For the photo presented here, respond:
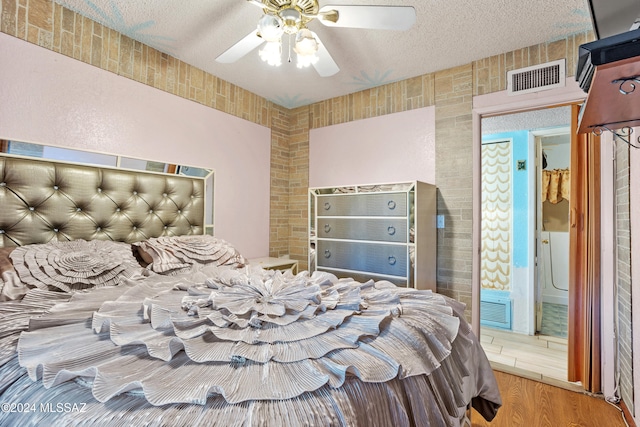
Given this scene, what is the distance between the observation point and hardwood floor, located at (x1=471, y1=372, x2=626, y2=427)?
1666mm

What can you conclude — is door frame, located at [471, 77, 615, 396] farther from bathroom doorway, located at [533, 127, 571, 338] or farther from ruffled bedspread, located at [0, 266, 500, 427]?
bathroom doorway, located at [533, 127, 571, 338]

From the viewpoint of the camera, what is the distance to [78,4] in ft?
5.71

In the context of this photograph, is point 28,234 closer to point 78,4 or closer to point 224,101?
point 78,4

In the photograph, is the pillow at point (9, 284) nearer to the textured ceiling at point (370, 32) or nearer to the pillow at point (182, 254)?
the pillow at point (182, 254)

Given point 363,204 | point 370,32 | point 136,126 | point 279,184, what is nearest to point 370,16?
point 370,32

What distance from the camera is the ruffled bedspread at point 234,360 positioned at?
524 millimetres

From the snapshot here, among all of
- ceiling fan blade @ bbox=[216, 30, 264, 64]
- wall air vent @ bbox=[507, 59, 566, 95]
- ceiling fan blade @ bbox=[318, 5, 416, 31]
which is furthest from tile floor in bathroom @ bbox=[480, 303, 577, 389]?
ceiling fan blade @ bbox=[216, 30, 264, 64]

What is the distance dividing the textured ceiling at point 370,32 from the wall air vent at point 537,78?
17cm

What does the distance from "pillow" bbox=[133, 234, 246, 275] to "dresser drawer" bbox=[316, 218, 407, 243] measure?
Answer: 2.79 ft

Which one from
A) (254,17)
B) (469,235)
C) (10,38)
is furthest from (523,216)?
(10,38)

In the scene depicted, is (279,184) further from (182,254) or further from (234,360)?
(234,360)

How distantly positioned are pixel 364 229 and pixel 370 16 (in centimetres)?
141

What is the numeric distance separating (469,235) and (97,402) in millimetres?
2397

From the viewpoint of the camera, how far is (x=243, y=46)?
5.56 ft
